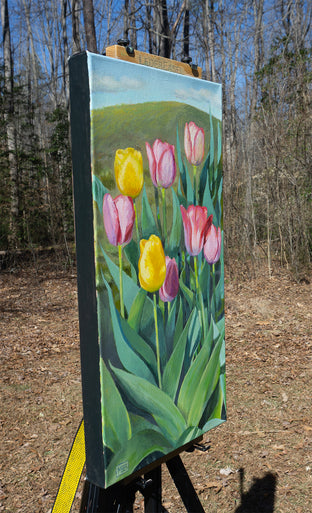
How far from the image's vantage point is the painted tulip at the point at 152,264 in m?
1.39

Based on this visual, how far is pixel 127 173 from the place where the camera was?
1311 millimetres

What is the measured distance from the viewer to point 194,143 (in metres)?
1.59

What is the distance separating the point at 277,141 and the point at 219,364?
624cm

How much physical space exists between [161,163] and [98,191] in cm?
31

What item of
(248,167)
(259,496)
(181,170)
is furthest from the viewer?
(248,167)

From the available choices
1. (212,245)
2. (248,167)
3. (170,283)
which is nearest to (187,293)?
(170,283)

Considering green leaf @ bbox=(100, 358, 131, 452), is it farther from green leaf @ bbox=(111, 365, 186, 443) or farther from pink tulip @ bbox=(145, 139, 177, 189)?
pink tulip @ bbox=(145, 139, 177, 189)

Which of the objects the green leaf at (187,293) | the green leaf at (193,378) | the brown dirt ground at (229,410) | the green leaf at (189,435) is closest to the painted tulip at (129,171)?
the green leaf at (187,293)

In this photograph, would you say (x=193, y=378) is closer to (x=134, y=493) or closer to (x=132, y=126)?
(x=134, y=493)

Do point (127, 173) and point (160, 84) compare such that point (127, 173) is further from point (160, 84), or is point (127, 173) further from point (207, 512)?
point (207, 512)

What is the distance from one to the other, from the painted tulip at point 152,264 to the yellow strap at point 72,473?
1.63 ft

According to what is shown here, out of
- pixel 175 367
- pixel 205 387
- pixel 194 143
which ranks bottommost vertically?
pixel 205 387

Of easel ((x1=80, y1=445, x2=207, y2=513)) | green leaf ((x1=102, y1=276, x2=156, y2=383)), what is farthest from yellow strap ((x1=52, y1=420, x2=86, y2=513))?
green leaf ((x1=102, y1=276, x2=156, y2=383))

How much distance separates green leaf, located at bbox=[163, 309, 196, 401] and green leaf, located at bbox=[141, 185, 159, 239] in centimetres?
38
